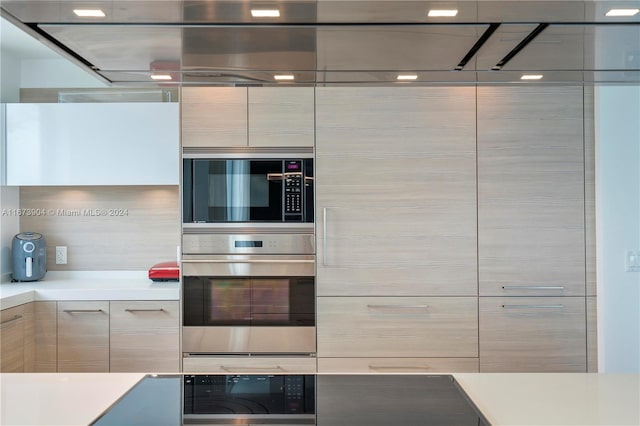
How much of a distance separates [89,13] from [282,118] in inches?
71.9

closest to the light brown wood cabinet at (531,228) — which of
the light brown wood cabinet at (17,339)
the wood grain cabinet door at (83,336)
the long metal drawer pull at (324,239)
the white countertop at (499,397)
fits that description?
the long metal drawer pull at (324,239)

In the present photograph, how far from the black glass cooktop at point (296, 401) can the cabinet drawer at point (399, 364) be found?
127 cm

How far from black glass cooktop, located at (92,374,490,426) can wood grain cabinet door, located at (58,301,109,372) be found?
59.1 inches

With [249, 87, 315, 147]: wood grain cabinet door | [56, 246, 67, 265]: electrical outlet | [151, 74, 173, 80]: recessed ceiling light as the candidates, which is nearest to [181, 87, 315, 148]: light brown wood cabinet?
[249, 87, 315, 147]: wood grain cabinet door

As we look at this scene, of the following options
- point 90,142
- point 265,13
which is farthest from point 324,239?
point 265,13

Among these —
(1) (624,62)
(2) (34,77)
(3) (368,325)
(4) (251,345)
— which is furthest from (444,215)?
(2) (34,77)

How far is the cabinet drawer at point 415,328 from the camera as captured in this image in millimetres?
2738

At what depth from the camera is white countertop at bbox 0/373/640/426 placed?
1.13m

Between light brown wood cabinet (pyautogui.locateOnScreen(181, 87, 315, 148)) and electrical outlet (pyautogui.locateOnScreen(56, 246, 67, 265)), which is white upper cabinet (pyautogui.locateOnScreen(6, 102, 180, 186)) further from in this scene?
electrical outlet (pyautogui.locateOnScreen(56, 246, 67, 265))

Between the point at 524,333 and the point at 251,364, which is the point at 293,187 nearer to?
the point at 251,364

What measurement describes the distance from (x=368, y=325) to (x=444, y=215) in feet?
2.22

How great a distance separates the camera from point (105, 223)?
3.39 metres

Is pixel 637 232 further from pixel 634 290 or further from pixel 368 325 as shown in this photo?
pixel 368 325

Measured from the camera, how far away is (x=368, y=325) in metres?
2.74
